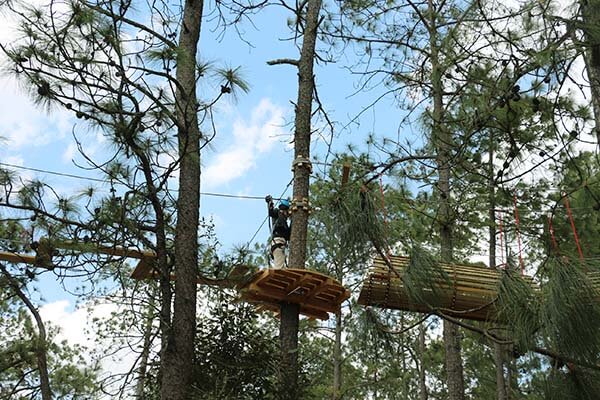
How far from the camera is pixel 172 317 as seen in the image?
170 inches

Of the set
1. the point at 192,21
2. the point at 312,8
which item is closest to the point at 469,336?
the point at 312,8

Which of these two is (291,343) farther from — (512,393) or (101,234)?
(512,393)

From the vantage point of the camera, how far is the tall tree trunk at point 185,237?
4.05m

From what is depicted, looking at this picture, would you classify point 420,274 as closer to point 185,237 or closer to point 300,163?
point 185,237

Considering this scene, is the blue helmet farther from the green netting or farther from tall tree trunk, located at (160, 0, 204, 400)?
the green netting

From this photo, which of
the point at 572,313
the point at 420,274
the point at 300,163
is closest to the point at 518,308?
the point at 572,313

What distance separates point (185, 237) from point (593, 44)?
8.41ft

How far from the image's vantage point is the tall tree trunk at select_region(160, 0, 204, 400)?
13.3 ft

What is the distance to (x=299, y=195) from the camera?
5.07 m

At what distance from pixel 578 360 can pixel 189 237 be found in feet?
7.98

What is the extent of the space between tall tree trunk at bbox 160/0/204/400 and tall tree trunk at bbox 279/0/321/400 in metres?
0.62

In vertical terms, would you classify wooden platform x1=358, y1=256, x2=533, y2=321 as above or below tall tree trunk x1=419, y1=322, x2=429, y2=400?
below

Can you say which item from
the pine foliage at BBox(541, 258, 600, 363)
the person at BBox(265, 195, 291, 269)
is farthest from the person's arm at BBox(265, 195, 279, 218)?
the pine foliage at BBox(541, 258, 600, 363)

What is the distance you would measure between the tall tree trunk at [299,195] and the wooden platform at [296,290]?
0.12 m
